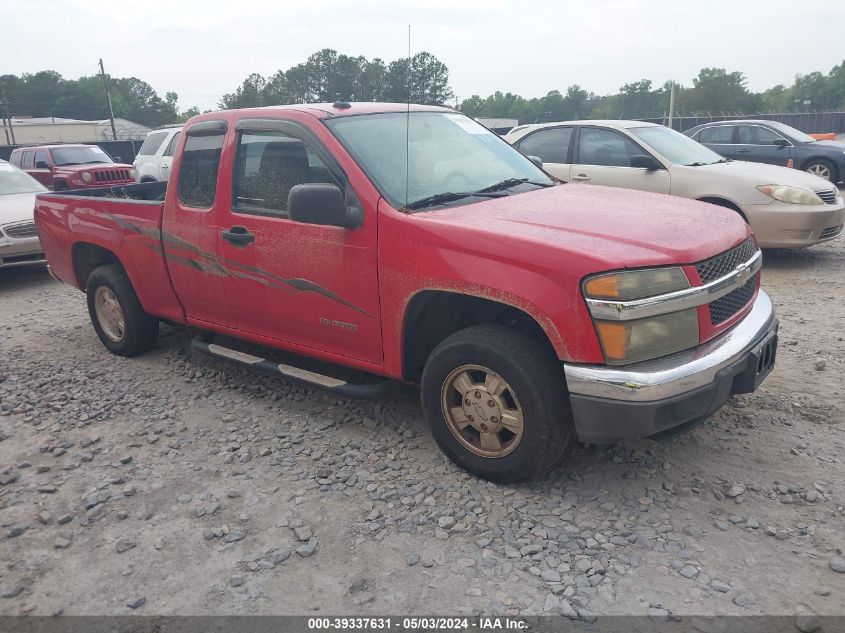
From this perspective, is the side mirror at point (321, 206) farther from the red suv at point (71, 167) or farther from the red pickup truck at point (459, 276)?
the red suv at point (71, 167)

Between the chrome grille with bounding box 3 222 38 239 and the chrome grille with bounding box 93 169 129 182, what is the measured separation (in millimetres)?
6786

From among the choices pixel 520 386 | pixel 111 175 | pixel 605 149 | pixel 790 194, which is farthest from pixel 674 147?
pixel 111 175

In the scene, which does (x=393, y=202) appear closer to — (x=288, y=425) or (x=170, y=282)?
(x=288, y=425)

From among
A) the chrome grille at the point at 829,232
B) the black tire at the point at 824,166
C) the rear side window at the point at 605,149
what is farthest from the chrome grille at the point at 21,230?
the black tire at the point at 824,166

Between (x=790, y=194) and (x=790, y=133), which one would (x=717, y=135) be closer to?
(x=790, y=133)

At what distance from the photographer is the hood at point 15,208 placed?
901 cm

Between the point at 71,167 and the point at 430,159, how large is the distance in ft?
47.1

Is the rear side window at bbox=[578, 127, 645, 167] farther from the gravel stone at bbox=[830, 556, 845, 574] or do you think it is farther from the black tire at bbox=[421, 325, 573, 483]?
the gravel stone at bbox=[830, 556, 845, 574]

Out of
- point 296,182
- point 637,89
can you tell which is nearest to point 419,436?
point 296,182

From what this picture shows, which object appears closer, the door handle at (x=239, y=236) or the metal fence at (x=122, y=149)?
the door handle at (x=239, y=236)

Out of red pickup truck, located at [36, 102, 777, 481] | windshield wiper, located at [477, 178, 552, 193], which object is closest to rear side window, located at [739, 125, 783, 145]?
red pickup truck, located at [36, 102, 777, 481]

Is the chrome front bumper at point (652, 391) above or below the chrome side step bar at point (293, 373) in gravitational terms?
above

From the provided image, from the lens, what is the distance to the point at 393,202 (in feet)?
11.8

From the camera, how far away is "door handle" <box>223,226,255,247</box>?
13.7ft
